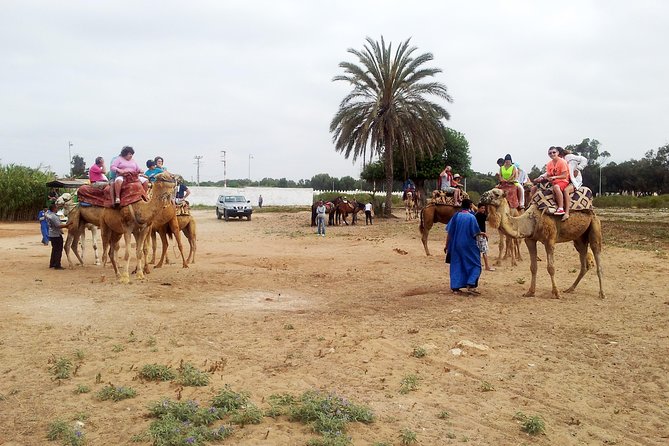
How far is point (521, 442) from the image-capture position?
4.57m

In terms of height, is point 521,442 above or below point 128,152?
below

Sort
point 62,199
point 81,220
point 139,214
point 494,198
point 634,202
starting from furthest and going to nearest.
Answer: point 634,202, point 62,199, point 81,220, point 139,214, point 494,198

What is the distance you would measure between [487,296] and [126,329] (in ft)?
20.9

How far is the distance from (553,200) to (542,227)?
57 centimetres

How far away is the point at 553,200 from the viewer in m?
10.7

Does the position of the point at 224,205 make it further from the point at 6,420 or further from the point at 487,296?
the point at 6,420

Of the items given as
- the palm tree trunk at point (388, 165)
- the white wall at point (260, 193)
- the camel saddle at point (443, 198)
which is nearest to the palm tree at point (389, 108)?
the palm tree trunk at point (388, 165)

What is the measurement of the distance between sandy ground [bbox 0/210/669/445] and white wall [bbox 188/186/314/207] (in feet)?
172

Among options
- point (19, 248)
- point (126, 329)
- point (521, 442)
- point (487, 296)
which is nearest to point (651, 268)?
point (487, 296)

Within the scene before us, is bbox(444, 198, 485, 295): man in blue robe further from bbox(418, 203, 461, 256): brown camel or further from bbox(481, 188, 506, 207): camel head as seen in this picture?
bbox(418, 203, 461, 256): brown camel

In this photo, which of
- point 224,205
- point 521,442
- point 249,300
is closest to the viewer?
point 521,442

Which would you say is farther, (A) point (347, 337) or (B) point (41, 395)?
(A) point (347, 337)

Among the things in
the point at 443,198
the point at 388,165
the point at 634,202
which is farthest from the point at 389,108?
the point at 634,202

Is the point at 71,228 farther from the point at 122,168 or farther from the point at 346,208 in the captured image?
the point at 346,208
